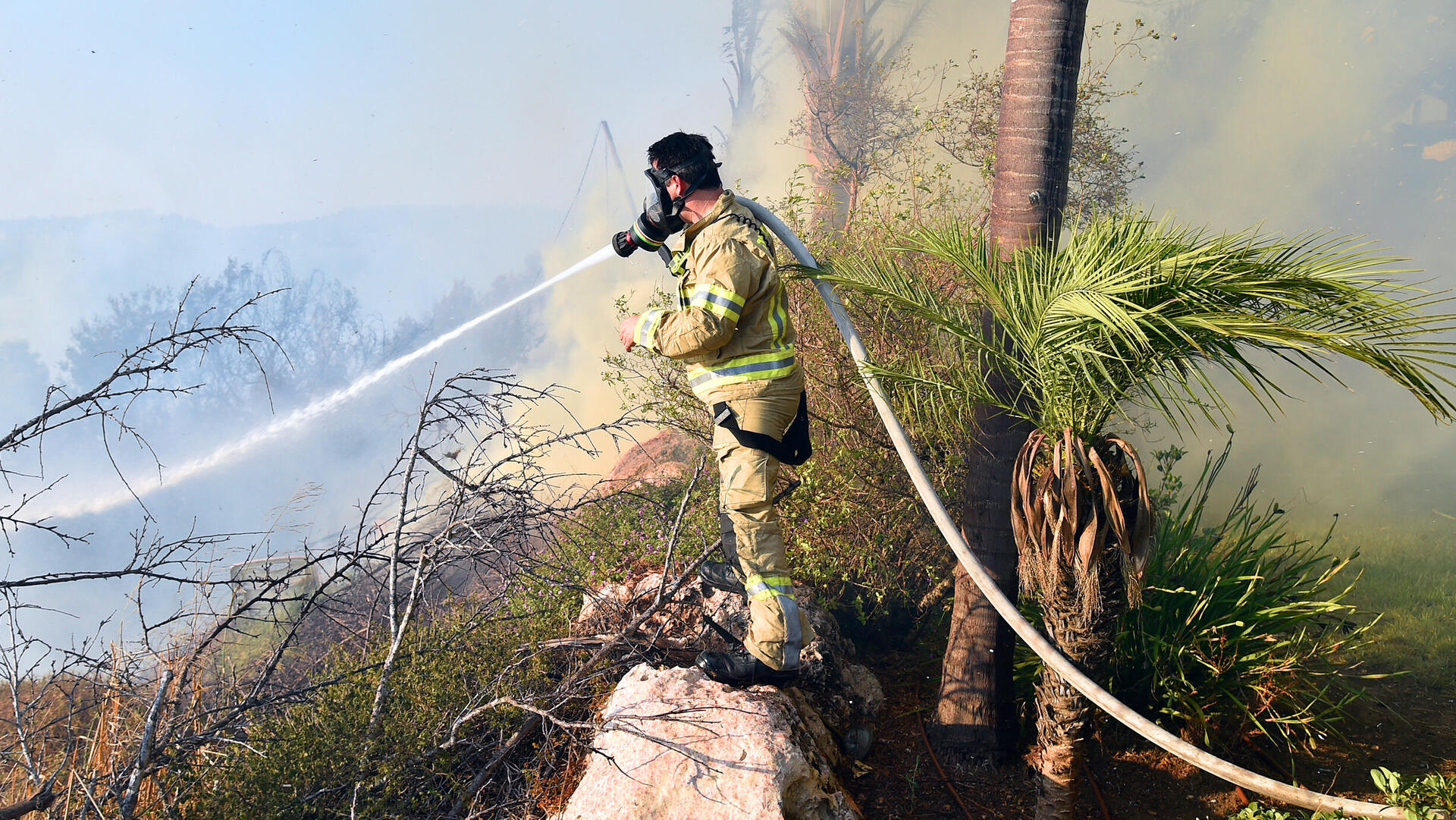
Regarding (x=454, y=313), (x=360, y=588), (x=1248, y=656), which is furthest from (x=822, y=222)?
(x=454, y=313)

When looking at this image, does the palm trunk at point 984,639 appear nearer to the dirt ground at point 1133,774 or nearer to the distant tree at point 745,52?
the dirt ground at point 1133,774

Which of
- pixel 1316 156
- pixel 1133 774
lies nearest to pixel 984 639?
pixel 1133 774

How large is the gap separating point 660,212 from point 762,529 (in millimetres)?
1519

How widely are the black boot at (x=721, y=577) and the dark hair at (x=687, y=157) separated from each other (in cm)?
190

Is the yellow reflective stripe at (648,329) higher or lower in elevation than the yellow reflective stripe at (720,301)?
lower

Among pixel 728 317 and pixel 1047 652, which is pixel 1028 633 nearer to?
pixel 1047 652

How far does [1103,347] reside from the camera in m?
2.87

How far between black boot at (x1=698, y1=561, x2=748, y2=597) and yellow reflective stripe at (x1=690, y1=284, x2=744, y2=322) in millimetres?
1360

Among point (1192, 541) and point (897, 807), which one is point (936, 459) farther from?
point (897, 807)

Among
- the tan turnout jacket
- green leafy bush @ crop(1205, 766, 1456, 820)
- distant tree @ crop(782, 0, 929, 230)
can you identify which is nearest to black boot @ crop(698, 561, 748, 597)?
the tan turnout jacket

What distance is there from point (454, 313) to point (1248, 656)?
72.9 ft

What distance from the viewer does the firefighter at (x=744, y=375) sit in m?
3.45

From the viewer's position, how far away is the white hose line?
2631 millimetres

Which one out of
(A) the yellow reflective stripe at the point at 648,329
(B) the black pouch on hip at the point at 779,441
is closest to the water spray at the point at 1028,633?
(B) the black pouch on hip at the point at 779,441
